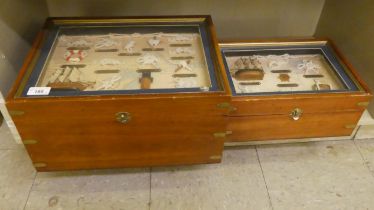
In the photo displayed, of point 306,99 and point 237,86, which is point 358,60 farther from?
point 237,86

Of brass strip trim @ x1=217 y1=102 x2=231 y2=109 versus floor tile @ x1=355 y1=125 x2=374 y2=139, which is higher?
floor tile @ x1=355 y1=125 x2=374 y2=139

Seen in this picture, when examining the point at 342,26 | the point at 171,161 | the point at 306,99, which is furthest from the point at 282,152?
the point at 342,26

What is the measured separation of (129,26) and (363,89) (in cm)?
75

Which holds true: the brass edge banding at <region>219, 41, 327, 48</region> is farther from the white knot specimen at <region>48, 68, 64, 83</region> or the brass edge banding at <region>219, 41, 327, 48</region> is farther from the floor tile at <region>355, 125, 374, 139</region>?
the white knot specimen at <region>48, 68, 64, 83</region>

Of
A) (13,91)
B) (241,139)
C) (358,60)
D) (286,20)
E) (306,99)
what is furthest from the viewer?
(286,20)

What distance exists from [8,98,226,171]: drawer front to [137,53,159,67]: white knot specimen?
197mm

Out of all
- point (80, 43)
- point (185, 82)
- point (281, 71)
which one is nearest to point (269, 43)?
point (281, 71)

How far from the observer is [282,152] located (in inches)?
43.5

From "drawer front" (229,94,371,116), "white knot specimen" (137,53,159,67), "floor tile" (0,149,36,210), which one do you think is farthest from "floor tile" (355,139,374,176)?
"floor tile" (0,149,36,210)

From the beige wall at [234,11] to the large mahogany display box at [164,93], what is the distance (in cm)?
27

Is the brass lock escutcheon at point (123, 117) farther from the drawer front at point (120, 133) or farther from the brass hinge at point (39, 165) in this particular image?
the brass hinge at point (39, 165)

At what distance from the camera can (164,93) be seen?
78 cm

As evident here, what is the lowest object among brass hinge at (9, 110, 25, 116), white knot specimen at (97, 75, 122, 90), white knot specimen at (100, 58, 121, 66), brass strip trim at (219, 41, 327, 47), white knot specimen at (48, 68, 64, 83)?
brass hinge at (9, 110, 25, 116)

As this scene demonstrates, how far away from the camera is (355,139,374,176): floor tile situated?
1.09m
